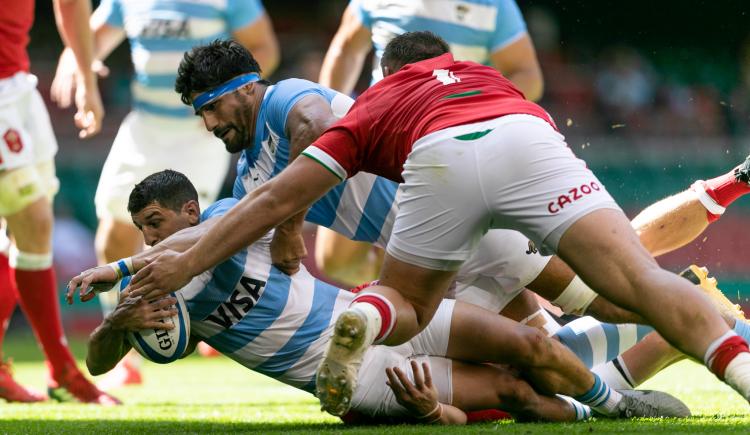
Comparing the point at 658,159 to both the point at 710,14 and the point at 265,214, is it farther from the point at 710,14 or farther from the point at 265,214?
the point at 265,214

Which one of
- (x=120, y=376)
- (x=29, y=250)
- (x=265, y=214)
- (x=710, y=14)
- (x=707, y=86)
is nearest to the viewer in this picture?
(x=265, y=214)

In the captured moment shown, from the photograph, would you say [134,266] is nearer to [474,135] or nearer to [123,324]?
[123,324]

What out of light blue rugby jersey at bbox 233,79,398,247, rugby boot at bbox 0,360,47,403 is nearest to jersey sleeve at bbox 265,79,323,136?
light blue rugby jersey at bbox 233,79,398,247

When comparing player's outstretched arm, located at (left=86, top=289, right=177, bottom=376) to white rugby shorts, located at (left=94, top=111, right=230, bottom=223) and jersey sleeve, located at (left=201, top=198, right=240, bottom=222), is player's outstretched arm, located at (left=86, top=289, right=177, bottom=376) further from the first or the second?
white rugby shorts, located at (left=94, top=111, right=230, bottom=223)

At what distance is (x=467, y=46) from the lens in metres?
6.55

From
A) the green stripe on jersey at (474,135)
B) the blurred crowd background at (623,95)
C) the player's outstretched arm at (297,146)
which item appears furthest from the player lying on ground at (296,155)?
the blurred crowd background at (623,95)

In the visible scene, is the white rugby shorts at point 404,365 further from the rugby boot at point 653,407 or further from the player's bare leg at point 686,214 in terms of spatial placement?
the player's bare leg at point 686,214

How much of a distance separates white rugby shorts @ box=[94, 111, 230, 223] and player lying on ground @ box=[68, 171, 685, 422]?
303 cm

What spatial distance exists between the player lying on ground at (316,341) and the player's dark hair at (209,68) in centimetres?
39

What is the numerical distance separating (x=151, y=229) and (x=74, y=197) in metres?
7.80

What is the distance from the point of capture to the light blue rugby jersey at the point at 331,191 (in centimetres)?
461

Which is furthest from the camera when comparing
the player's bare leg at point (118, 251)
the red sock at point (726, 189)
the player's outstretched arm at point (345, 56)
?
the player's bare leg at point (118, 251)

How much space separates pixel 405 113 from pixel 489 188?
16.4 inches

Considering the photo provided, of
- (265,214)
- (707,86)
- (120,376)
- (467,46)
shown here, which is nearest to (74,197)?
(120,376)
